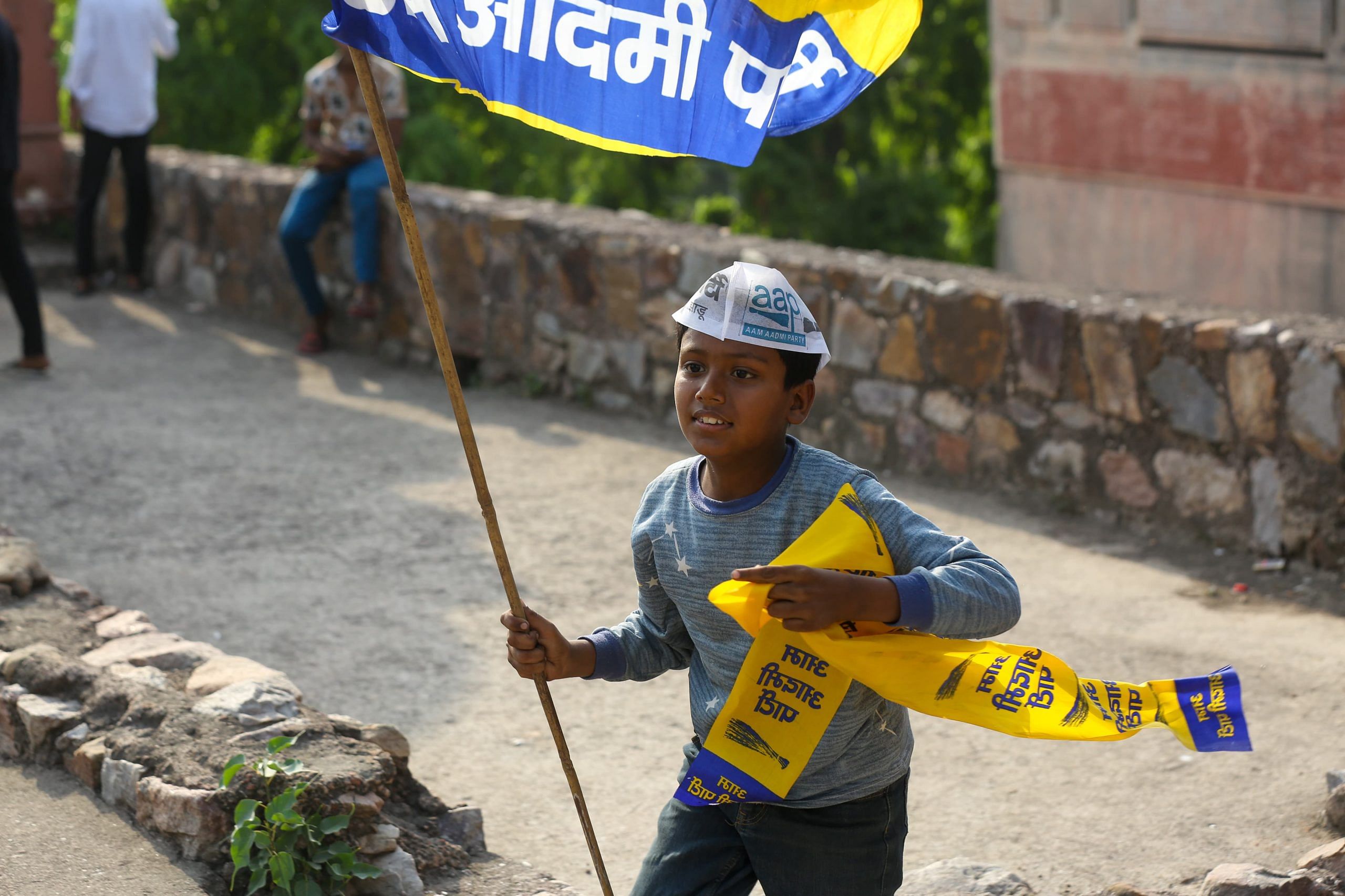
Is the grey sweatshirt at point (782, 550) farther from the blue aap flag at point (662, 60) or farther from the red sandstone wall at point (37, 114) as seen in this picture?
the red sandstone wall at point (37, 114)

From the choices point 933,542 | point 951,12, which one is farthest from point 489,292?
point 951,12

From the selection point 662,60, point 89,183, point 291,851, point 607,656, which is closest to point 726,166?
point 89,183

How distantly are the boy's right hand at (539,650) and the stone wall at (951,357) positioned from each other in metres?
3.26

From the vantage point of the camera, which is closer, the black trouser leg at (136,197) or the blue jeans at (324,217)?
the blue jeans at (324,217)

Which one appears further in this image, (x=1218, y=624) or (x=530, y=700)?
(x=1218, y=624)

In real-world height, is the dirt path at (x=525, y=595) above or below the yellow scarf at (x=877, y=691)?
below

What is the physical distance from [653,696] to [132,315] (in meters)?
5.90

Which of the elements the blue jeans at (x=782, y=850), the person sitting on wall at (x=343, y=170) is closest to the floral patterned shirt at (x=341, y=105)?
the person sitting on wall at (x=343, y=170)

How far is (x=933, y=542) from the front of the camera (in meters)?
2.20

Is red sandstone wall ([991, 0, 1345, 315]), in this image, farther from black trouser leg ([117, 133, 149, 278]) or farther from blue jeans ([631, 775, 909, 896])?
blue jeans ([631, 775, 909, 896])

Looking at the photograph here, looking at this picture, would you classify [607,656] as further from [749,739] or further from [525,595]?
[525,595]

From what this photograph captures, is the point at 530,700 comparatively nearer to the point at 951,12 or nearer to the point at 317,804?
the point at 317,804

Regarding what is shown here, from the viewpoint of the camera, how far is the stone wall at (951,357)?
5016 millimetres

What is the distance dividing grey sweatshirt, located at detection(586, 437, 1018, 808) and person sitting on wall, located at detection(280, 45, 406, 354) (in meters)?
5.76
